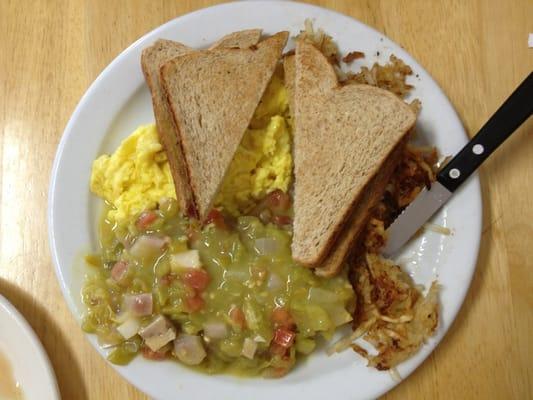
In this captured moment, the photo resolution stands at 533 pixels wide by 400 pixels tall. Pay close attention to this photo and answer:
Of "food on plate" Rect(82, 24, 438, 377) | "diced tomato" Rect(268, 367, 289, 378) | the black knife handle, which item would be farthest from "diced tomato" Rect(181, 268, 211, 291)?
the black knife handle

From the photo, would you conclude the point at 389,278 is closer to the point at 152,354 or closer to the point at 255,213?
the point at 255,213

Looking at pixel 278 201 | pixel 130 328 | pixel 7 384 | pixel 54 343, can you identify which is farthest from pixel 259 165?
pixel 7 384

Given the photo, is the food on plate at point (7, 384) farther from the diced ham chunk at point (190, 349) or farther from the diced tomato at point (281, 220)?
the diced tomato at point (281, 220)

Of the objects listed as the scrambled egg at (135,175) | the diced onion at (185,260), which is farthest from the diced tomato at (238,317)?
the scrambled egg at (135,175)

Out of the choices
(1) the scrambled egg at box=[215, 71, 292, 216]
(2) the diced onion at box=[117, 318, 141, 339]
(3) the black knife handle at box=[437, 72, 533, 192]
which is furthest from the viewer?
(1) the scrambled egg at box=[215, 71, 292, 216]

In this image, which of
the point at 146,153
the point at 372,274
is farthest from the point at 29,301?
the point at 372,274

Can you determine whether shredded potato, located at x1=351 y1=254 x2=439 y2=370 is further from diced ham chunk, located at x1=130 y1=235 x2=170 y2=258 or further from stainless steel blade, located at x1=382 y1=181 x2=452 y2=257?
diced ham chunk, located at x1=130 y1=235 x2=170 y2=258
